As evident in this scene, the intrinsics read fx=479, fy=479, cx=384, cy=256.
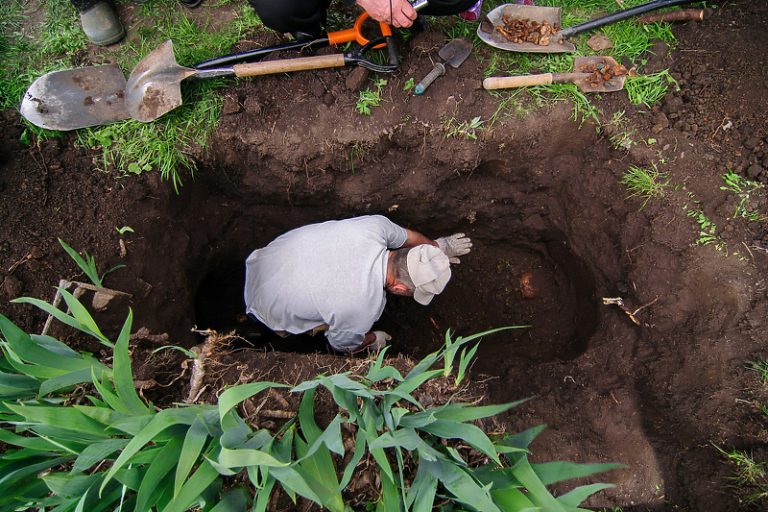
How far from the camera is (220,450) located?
50.3 inches

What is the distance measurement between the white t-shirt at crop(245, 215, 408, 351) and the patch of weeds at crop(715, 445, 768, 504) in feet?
5.28

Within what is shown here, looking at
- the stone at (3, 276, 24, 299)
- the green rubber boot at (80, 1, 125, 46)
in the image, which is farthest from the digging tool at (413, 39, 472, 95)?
the stone at (3, 276, 24, 299)

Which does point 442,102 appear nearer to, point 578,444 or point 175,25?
point 175,25

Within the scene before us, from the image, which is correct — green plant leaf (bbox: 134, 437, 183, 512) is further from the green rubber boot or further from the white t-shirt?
the green rubber boot

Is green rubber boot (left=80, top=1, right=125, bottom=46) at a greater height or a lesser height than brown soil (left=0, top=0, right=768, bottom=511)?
greater

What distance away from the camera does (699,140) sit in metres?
2.23

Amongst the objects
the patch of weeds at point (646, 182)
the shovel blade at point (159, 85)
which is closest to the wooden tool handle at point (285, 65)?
the shovel blade at point (159, 85)

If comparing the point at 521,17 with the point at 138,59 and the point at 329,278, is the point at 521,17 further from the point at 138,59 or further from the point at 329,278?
Answer: the point at 138,59

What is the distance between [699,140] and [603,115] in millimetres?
Answer: 444

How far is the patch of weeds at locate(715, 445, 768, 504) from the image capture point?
1937 mm

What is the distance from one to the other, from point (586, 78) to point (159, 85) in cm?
203

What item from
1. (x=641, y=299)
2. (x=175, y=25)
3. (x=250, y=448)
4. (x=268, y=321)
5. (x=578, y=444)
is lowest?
(x=578, y=444)

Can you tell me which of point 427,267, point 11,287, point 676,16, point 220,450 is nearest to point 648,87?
point 676,16

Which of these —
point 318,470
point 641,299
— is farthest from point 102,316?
point 641,299
